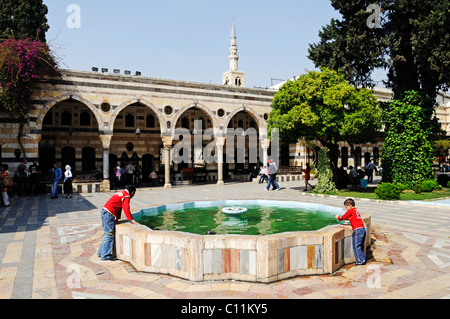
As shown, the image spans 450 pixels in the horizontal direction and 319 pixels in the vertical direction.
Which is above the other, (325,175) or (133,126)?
(133,126)

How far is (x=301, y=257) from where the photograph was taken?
5.31 metres

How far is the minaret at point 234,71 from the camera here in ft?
181

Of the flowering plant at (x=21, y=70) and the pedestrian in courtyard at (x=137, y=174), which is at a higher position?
the flowering plant at (x=21, y=70)

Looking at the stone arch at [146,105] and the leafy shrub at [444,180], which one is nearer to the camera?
the leafy shrub at [444,180]

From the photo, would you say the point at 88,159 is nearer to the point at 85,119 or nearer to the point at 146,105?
the point at 85,119

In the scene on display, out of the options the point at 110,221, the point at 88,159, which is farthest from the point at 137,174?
the point at 110,221

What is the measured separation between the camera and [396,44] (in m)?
16.8

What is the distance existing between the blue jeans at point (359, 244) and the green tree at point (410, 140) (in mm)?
13430

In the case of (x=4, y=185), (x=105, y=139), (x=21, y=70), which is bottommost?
(x=4, y=185)

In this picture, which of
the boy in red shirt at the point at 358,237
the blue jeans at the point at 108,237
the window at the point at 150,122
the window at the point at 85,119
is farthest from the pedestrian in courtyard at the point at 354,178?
the window at the point at 85,119

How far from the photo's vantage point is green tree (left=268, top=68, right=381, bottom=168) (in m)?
15.5

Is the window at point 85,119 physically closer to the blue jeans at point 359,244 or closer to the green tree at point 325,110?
the green tree at point 325,110

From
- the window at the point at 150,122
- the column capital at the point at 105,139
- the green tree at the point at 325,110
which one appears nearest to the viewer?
Result: the green tree at the point at 325,110

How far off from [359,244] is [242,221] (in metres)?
3.75
